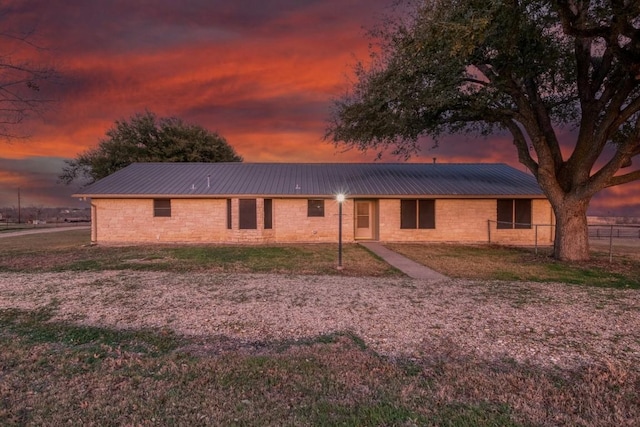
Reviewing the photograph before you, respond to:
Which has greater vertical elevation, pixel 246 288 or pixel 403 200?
pixel 403 200

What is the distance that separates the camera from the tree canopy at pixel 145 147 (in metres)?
28.3

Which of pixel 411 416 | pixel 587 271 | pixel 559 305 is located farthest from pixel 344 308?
pixel 587 271

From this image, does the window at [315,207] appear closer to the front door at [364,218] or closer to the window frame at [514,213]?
the front door at [364,218]

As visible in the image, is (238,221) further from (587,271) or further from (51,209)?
(51,209)

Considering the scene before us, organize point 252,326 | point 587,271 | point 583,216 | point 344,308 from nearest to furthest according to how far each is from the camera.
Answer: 1. point 252,326
2. point 344,308
3. point 587,271
4. point 583,216

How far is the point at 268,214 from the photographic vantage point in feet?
54.4

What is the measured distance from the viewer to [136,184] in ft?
56.3

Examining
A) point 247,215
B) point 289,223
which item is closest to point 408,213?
point 289,223

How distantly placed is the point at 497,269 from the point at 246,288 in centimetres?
722

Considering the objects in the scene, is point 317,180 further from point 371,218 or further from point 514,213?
point 514,213

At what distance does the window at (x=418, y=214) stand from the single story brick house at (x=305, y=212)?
0.05 meters

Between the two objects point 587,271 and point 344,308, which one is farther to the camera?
point 587,271

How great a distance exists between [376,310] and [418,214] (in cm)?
1164

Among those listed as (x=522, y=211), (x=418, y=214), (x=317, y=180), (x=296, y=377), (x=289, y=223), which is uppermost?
(x=317, y=180)
